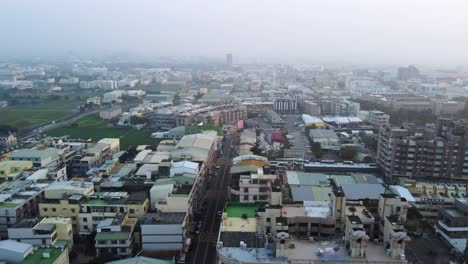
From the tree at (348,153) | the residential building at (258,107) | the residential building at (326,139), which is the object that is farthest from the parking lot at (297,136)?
the residential building at (258,107)

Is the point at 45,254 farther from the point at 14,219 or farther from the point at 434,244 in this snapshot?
the point at 434,244

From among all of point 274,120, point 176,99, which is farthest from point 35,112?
point 274,120

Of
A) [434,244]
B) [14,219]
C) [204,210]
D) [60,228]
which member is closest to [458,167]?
[434,244]

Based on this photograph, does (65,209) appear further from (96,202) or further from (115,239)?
(115,239)

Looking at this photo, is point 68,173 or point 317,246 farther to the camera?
point 68,173

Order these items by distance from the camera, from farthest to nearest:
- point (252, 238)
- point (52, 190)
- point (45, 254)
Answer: point (52, 190)
point (45, 254)
point (252, 238)

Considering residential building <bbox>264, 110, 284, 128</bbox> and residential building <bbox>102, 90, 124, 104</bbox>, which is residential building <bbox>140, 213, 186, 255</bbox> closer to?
residential building <bbox>264, 110, 284, 128</bbox>

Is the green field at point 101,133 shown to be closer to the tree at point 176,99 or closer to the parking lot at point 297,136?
the parking lot at point 297,136
